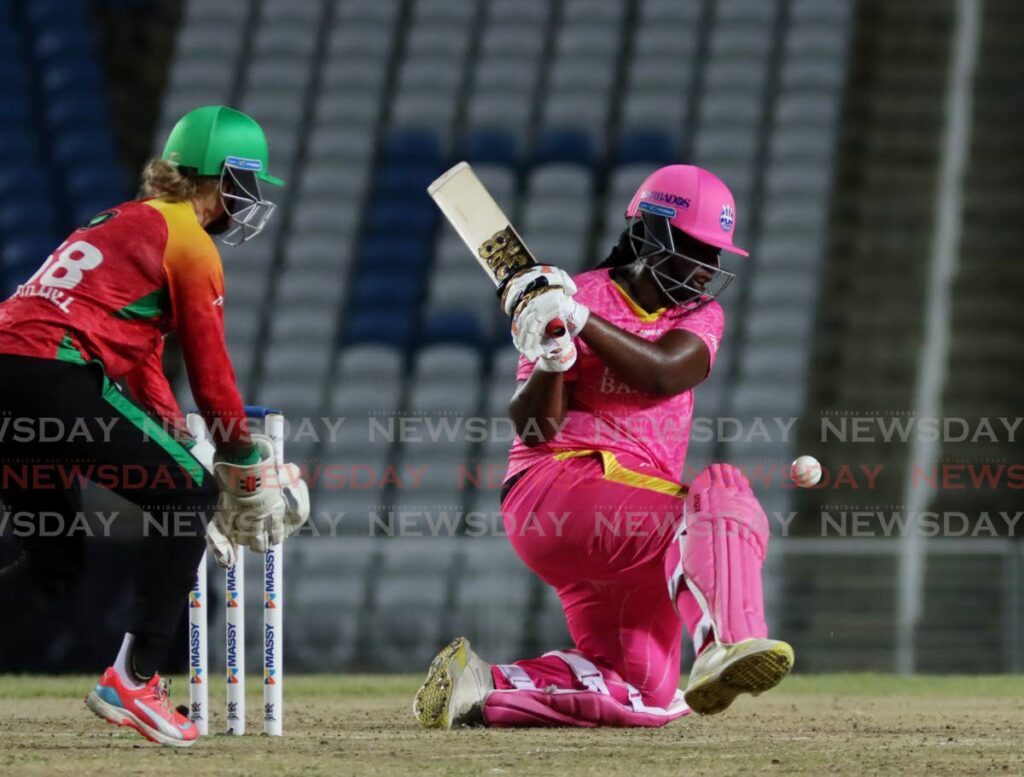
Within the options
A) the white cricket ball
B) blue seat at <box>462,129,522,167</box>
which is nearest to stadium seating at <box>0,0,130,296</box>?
blue seat at <box>462,129,522,167</box>

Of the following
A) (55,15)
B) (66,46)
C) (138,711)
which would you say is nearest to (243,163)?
(138,711)

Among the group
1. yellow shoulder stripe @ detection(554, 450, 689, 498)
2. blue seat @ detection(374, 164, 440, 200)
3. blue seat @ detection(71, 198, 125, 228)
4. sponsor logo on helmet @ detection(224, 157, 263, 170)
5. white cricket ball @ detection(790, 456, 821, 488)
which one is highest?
blue seat @ detection(374, 164, 440, 200)

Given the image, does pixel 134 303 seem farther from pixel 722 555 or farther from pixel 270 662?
pixel 722 555

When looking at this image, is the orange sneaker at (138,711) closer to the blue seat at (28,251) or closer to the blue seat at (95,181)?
the blue seat at (28,251)

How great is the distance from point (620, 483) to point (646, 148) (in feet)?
28.7

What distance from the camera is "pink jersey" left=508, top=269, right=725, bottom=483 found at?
459cm

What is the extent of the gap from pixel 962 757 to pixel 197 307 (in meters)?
2.05

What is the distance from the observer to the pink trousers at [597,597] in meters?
4.37

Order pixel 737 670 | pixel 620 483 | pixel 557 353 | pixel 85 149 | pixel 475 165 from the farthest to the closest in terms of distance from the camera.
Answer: pixel 85 149, pixel 475 165, pixel 620 483, pixel 557 353, pixel 737 670

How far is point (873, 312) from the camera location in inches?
473

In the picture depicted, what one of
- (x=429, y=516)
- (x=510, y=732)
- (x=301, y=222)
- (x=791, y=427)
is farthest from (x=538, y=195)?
(x=510, y=732)

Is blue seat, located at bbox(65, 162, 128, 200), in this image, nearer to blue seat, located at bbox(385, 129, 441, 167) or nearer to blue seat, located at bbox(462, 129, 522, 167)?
blue seat, located at bbox(385, 129, 441, 167)

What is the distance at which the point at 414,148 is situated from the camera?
13.4m

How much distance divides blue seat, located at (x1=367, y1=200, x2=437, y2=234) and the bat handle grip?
28.4ft
